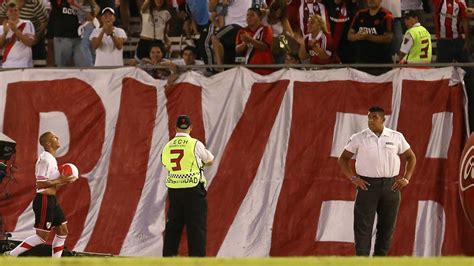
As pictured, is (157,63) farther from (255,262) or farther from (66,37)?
(255,262)

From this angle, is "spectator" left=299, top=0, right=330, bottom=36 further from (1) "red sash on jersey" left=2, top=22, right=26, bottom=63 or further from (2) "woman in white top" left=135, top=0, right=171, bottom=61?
(1) "red sash on jersey" left=2, top=22, right=26, bottom=63

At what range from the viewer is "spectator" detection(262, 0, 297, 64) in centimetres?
1964

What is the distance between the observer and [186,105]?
1942 cm

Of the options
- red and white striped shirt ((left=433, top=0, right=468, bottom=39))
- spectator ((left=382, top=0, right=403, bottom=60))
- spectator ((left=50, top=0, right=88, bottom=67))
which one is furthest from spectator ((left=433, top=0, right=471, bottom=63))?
spectator ((left=50, top=0, right=88, bottom=67))

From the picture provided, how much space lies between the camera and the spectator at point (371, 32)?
18.9 m

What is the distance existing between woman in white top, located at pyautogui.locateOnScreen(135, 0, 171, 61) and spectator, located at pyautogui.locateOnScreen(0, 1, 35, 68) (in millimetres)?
1641

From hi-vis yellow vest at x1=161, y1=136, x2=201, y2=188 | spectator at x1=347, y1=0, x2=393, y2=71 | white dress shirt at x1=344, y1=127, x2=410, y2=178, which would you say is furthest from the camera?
spectator at x1=347, y1=0, x2=393, y2=71

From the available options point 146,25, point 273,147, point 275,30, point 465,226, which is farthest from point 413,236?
point 146,25

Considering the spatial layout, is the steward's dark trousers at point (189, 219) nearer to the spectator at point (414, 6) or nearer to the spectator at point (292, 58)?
the spectator at point (292, 58)

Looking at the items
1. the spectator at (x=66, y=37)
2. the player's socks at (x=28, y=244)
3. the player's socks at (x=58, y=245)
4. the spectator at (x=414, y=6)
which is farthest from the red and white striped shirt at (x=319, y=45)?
the player's socks at (x=28, y=244)

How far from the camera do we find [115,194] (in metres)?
19.5

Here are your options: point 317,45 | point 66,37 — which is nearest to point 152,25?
point 66,37

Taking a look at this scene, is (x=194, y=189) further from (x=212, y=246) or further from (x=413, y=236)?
(x=413, y=236)

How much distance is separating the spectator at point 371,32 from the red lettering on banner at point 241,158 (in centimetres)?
114
